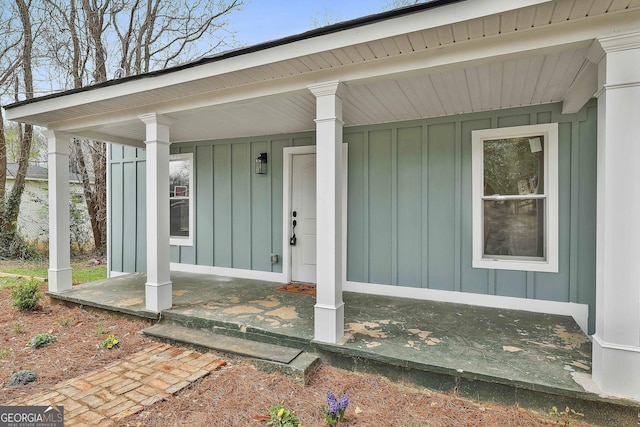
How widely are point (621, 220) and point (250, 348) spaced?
9.23 feet

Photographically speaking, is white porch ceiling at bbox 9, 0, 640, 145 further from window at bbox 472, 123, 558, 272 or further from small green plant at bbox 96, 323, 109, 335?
small green plant at bbox 96, 323, 109, 335

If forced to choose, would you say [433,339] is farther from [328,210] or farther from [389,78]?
[389,78]

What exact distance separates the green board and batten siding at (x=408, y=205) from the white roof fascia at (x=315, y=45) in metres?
1.87

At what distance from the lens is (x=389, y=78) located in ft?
8.52

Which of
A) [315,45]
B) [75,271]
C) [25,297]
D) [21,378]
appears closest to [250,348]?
[21,378]

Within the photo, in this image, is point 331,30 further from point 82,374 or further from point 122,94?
point 82,374

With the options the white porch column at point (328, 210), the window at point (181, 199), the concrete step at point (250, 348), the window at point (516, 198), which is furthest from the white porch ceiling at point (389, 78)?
the concrete step at point (250, 348)

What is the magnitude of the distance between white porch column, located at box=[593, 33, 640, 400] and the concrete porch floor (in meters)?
0.23

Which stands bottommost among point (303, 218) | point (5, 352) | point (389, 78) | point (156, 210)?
point (5, 352)

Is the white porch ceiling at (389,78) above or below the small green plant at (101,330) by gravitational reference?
above

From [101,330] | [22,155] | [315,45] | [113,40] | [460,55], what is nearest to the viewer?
[460,55]

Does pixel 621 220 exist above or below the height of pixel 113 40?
below

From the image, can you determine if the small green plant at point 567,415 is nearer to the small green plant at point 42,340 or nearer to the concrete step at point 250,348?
the concrete step at point 250,348

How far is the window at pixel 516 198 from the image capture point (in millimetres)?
3389
